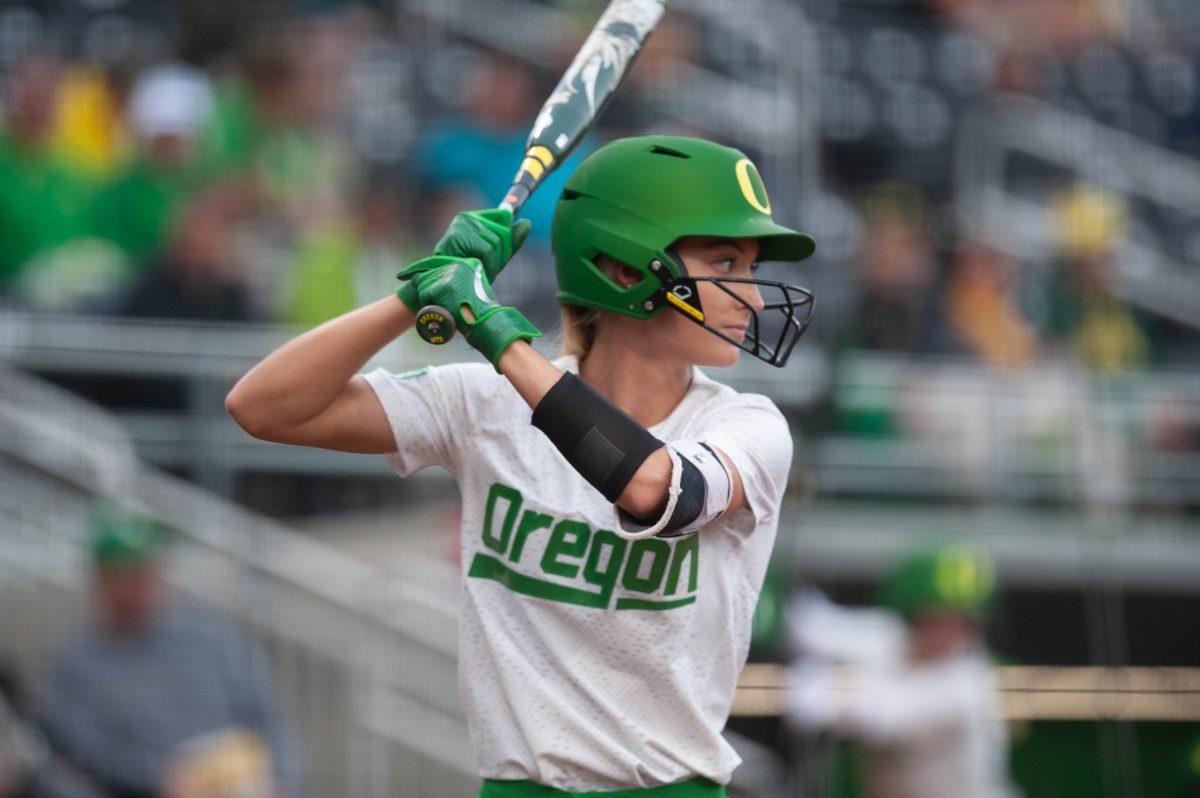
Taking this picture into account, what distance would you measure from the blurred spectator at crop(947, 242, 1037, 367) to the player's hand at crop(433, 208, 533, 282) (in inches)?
190

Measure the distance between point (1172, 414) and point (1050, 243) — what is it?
3.61 feet

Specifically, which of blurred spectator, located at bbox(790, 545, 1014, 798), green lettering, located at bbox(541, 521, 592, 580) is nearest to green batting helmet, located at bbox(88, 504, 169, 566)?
blurred spectator, located at bbox(790, 545, 1014, 798)

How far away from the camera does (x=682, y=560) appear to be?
2736mm

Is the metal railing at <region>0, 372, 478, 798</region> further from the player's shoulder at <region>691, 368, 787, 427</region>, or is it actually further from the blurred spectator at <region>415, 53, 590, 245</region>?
the player's shoulder at <region>691, 368, 787, 427</region>

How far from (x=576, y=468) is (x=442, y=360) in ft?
11.5

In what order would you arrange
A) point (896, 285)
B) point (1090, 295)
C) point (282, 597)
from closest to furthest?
point (282, 597) < point (896, 285) < point (1090, 295)

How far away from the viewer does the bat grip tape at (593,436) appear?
2.53 m

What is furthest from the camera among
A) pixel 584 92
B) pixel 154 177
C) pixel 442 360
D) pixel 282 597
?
pixel 154 177

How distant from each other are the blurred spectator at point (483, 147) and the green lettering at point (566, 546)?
4061 millimetres

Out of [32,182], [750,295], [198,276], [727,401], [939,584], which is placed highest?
[32,182]

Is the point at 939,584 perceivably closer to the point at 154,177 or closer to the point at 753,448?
the point at 154,177

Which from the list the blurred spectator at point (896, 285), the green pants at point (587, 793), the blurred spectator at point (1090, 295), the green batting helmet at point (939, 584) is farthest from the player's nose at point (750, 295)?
the blurred spectator at point (1090, 295)

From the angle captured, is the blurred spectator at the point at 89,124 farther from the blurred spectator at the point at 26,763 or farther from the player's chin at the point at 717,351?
the player's chin at the point at 717,351

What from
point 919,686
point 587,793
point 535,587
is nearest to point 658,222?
point 535,587
